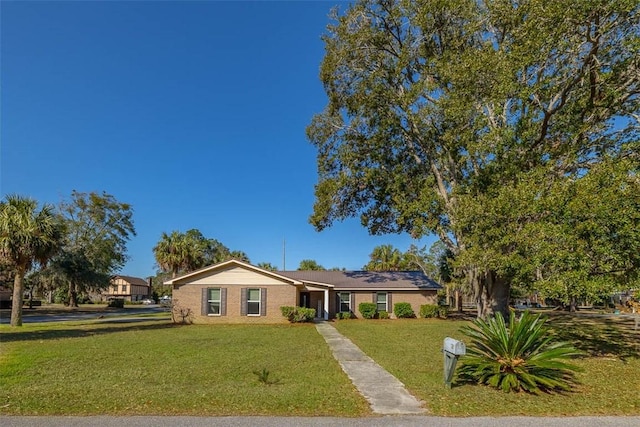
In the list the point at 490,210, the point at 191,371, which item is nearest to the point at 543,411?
the point at 191,371

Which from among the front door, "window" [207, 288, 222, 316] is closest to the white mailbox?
"window" [207, 288, 222, 316]

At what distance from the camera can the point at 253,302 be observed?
80.5 feet

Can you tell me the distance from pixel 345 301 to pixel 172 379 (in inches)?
834

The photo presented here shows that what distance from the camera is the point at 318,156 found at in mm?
23219

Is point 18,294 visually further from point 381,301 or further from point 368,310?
point 381,301

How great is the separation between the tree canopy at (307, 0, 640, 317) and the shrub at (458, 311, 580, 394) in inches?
106

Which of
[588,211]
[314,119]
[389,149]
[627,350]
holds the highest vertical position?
[314,119]

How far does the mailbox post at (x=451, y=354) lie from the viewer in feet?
24.3

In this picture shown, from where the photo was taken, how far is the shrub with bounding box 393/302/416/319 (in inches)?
1105

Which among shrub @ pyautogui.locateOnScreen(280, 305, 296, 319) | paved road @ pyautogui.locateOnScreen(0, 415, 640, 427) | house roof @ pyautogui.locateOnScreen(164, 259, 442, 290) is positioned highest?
house roof @ pyautogui.locateOnScreen(164, 259, 442, 290)

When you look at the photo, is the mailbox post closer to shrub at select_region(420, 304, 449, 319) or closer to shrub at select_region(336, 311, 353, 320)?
shrub at select_region(336, 311, 353, 320)

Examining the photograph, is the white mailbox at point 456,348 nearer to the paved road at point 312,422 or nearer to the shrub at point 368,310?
the paved road at point 312,422

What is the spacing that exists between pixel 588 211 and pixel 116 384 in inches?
428

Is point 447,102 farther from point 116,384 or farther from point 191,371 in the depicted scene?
point 116,384
